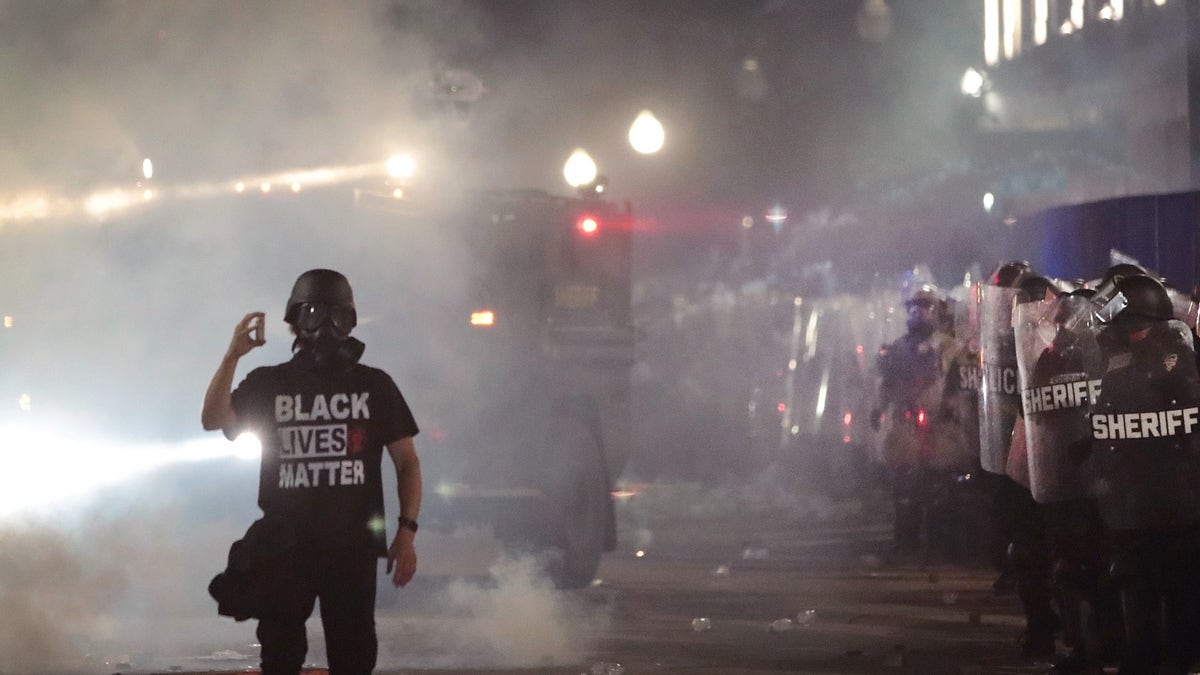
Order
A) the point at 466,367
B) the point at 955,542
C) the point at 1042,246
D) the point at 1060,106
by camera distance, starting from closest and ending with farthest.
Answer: the point at 466,367 → the point at 955,542 → the point at 1042,246 → the point at 1060,106

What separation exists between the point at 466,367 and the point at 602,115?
4.88m

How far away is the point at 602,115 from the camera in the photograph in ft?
48.6

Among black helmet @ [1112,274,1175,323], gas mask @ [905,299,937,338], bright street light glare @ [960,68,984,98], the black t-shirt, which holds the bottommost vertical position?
the black t-shirt

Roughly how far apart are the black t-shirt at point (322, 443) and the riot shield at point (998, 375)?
362 centimetres

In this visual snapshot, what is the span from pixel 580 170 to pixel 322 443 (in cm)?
628

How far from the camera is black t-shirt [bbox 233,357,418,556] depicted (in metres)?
5.28

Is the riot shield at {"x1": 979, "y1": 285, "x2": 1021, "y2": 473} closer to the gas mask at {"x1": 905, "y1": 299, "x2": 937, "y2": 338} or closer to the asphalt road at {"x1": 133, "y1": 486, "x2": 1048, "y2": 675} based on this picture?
the asphalt road at {"x1": 133, "y1": 486, "x2": 1048, "y2": 675}

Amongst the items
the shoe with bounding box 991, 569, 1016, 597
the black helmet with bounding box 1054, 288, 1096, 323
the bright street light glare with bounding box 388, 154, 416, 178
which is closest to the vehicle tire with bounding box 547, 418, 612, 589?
the bright street light glare with bounding box 388, 154, 416, 178

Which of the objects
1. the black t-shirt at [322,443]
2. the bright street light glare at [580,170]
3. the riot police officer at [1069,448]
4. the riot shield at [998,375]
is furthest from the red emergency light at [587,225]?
the black t-shirt at [322,443]

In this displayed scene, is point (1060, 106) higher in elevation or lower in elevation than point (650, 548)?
higher

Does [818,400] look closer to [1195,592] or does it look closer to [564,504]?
[564,504]

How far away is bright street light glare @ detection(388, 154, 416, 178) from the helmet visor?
556 centimetres

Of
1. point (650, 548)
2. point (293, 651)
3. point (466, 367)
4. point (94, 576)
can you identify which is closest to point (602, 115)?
point (650, 548)

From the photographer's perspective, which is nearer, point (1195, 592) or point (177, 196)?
point (1195, 592)
